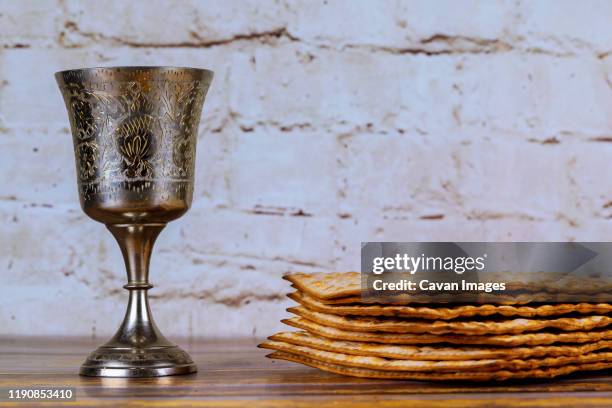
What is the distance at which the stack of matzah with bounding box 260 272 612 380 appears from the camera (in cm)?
85

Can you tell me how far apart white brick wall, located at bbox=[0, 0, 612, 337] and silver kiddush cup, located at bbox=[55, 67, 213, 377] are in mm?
689

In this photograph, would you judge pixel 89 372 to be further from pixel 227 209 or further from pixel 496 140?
pixel 496 140

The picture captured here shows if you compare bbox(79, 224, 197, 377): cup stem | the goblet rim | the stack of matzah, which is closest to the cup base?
bbox(79, 224, 197, 377): cup stem

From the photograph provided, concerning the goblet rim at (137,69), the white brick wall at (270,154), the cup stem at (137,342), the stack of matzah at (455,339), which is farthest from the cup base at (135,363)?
the white brick wall at (270,154)

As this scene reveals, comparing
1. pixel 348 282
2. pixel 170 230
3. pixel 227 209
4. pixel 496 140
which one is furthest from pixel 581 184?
pixel 348 282

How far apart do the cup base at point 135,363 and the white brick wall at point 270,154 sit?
2.34 ft

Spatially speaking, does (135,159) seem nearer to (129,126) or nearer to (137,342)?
(129,126)

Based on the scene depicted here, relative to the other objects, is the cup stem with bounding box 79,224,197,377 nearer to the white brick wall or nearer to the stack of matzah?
the stack of matzah

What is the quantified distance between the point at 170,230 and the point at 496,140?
0.62 metres

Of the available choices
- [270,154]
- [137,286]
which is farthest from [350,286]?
[270,154]

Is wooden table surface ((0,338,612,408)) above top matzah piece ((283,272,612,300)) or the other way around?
the other way around

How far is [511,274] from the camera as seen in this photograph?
0.98 m

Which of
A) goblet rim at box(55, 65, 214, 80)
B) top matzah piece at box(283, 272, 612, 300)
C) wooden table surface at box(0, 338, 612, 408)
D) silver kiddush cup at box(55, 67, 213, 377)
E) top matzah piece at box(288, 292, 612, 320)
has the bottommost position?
wooden table surface at box(0, 338, 612, 408)

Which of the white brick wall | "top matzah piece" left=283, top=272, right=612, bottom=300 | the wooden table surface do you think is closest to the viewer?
the wooden table surface
